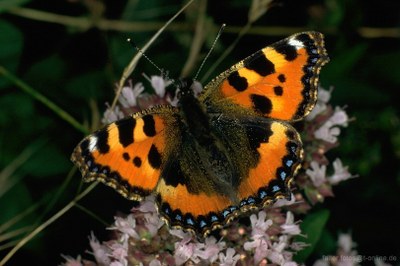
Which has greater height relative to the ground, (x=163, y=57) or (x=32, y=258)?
(x=163, y=57)

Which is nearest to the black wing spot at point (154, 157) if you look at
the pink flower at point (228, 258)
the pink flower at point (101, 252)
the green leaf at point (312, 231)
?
the pink flower at point (228, 258)

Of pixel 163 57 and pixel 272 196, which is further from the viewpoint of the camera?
pixel 163 57

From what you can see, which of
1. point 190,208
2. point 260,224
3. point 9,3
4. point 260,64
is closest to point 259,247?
point 260,224

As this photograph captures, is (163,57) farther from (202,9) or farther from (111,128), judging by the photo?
(111,128)

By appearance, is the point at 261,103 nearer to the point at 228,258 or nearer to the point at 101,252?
the point at 228,258

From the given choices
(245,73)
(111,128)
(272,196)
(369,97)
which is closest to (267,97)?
(245,73)

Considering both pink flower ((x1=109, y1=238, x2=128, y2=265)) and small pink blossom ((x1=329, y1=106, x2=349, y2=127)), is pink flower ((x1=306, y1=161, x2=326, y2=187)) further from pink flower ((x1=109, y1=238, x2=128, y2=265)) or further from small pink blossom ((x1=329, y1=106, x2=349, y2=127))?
pink flower ((x1=109, y1=238, x2=128, y2=265))
